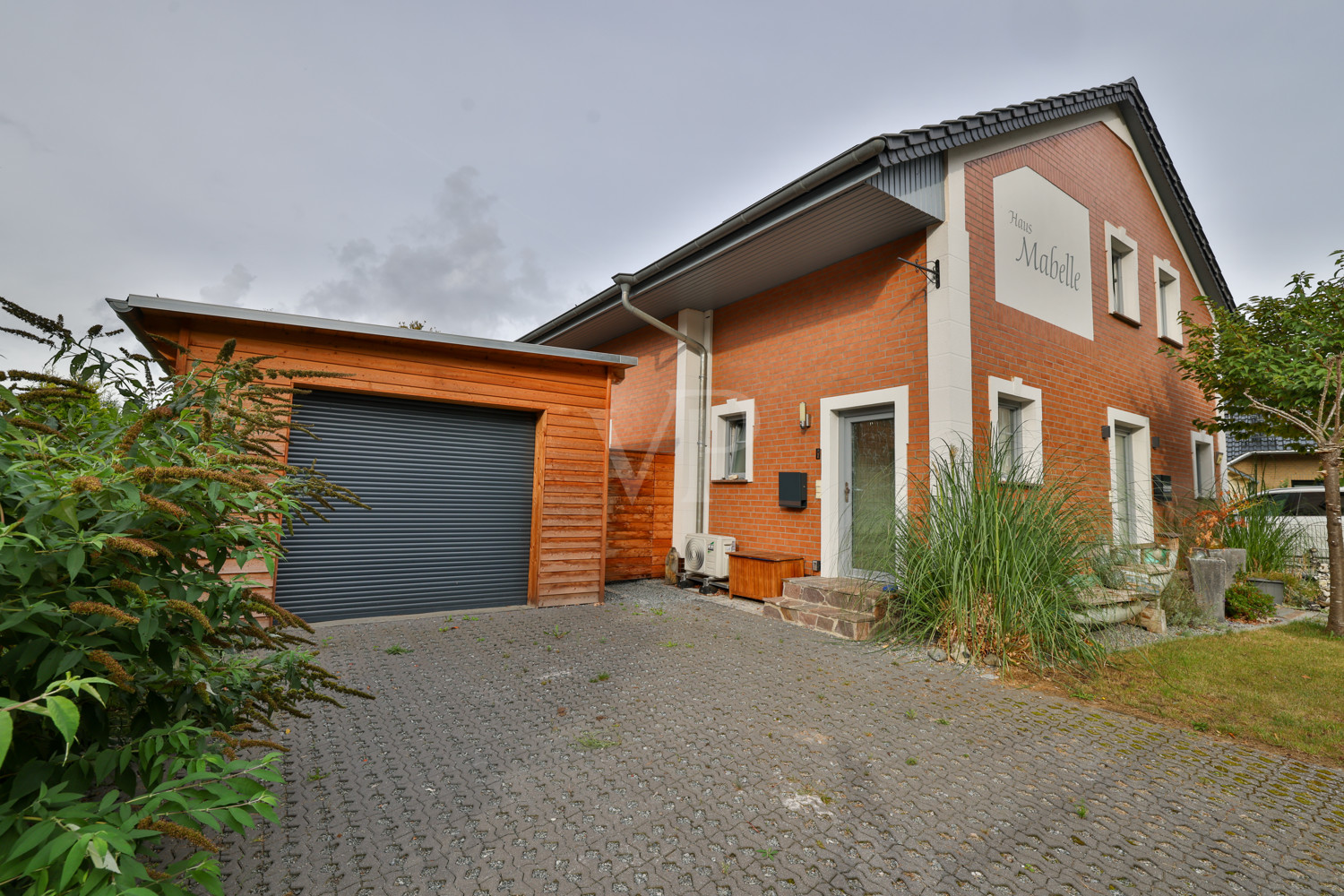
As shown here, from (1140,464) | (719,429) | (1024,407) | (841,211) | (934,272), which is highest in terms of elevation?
(841,211)

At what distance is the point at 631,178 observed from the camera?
1124 cm

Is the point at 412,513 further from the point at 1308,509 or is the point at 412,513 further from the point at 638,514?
the point at 1308,509

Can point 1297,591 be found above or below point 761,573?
below

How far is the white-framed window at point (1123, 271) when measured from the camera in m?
8.46

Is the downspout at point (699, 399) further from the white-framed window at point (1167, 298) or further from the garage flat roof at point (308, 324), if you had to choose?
the white-framed window at point (1167, 298)

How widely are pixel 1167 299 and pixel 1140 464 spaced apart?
10.6 ft

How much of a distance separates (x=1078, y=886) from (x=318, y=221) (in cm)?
1186

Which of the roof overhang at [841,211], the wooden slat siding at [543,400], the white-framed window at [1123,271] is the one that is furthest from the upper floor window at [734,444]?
the white-framed window at [1123,271]

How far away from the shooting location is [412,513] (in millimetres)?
5938

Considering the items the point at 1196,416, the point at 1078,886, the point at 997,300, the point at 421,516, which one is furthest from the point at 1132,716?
the point at 1196,416

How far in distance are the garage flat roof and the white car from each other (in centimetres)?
906

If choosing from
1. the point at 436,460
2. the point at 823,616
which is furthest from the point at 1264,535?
the point at 436,460

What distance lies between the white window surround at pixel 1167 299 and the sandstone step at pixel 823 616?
7748mm

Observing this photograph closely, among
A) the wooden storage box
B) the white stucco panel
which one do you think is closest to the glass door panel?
the wooden storage box
